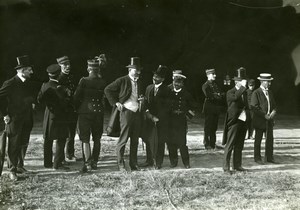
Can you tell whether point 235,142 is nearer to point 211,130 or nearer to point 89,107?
point 211,130

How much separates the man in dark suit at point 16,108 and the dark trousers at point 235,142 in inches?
136

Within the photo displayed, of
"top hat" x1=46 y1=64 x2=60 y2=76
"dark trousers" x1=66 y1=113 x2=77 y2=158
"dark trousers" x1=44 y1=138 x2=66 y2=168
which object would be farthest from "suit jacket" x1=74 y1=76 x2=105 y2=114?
"dark trousers" x1=44 y1=138 x2=66 y2=168

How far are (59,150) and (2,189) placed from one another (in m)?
1.59

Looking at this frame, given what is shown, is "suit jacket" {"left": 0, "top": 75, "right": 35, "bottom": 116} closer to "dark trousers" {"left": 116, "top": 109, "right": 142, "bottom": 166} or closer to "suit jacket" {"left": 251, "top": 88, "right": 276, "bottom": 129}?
"dark trousers" {"left": 116, "top": 109, "right": 142, "bottom": 166}

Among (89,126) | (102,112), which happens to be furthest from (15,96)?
(102,112)

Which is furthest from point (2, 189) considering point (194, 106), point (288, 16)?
point (288, 16)

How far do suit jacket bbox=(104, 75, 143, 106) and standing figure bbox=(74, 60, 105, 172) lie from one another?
142 mm

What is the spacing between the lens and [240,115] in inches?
301

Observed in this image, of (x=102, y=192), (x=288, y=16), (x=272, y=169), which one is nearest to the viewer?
(x=102, y=192)

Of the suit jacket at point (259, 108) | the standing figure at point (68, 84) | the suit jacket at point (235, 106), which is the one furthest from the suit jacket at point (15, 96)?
the suit jacket at point (259, 108)

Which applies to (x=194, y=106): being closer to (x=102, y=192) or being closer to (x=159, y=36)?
(x=102, y=192)

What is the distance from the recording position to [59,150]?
25.1 feet

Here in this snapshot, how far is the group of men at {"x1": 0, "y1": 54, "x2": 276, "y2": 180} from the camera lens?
23.6 feet

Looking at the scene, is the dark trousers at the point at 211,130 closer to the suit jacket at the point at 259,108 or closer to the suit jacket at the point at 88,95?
the suit jacket at the point at 259,108
